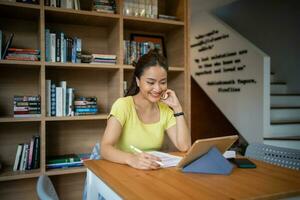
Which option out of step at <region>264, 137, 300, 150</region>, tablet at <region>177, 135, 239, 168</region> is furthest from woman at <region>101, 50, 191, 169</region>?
step at <region>264, 137, 300, 150</region>

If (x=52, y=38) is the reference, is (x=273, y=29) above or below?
above

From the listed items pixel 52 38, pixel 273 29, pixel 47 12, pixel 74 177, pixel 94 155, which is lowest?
pixel 74 177

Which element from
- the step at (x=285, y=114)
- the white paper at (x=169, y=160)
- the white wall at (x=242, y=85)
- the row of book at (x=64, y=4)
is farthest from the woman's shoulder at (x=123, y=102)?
the step at (x=285, y=114)

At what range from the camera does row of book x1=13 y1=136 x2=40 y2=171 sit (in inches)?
87.6

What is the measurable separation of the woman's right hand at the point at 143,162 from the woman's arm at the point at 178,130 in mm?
550

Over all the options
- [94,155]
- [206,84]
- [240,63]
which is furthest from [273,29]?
[94,155]

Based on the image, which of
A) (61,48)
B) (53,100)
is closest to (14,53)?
(61,48)

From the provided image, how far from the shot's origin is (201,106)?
5496 mm

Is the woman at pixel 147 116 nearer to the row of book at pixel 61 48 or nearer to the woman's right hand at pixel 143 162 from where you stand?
the woman's right hand at pixel 143 162

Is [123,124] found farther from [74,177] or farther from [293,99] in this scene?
[293,99]

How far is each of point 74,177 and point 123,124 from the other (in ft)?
4.22

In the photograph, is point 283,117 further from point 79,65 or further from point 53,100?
point 53,100

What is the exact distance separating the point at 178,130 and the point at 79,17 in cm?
134

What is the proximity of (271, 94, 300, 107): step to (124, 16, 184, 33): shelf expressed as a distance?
240 centimetres
